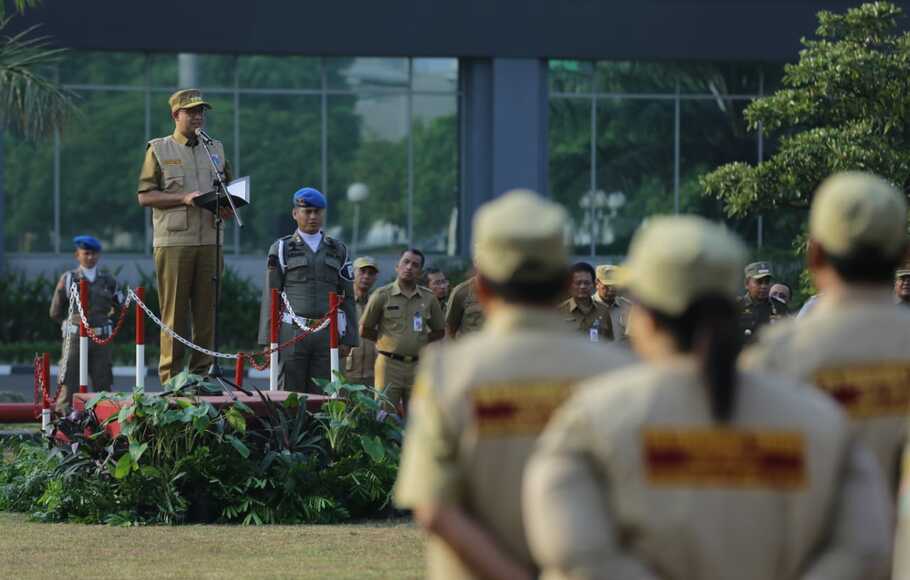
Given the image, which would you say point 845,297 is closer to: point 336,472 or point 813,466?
point 813,466

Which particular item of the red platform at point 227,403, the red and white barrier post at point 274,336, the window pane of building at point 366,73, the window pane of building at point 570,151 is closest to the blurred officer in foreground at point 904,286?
the red platform at point 227,403

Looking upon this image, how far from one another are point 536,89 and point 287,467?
18.5 m

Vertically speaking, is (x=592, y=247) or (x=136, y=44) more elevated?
(x=136, y=44)

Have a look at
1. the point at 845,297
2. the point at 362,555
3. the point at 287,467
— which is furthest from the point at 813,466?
the point at 287,467

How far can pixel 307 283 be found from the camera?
13250 millimetres

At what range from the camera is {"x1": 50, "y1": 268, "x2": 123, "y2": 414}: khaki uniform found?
17.1 m

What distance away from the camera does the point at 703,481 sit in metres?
3.44

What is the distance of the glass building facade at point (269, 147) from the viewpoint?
28859 millimetres

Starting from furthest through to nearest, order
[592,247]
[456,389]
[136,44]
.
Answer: [592,247] → [136,44] → [456,389]

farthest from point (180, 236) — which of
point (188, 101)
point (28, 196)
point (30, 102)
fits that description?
point (28, 196)

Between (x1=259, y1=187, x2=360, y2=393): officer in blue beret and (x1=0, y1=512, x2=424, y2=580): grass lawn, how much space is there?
2.31 m

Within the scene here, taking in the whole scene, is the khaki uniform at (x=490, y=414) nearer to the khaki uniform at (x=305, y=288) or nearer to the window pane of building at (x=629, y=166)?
the khaki uniform at (x=305, y=288)

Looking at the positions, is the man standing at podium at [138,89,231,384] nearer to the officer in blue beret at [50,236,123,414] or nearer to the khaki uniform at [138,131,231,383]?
the khaki uniform at [138,131,231,383]

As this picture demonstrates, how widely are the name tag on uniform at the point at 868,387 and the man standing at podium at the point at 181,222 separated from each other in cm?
838
